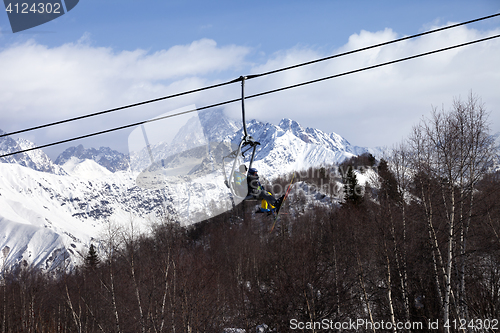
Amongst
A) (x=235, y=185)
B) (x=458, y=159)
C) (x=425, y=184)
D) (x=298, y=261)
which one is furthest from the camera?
(x=298, y=261)

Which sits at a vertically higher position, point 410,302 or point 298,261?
point 298,261

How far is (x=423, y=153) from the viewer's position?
55.3 feet

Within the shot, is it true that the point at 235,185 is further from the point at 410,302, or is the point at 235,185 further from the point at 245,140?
the point at 410,302

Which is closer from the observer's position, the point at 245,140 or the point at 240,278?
the point at 245,140

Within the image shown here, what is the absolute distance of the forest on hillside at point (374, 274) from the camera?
48.4ft

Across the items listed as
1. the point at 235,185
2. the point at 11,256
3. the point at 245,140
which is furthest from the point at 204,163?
the point at 11,256

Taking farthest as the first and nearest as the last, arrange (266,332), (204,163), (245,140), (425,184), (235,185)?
(266,332), (425,184), (204,163), (235,185), (245,140)

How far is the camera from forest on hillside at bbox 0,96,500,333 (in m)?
14.8

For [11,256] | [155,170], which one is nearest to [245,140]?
[155,170]

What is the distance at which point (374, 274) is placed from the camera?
24859 millimetres

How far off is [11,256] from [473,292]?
203 meters

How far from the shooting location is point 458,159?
46.9 ft

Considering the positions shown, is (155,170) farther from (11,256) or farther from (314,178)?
(11,256)

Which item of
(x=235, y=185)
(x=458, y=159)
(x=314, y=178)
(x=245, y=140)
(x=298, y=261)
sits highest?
(x=314, y=178)
